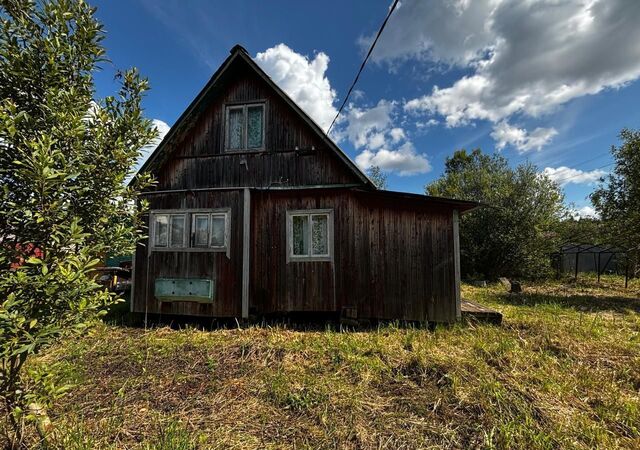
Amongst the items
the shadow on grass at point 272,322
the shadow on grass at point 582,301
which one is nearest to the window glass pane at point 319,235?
the shadow on grass at point 272,322

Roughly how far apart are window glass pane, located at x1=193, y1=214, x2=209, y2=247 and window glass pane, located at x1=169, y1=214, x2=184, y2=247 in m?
0.47

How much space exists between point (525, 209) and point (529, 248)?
8.66 ft

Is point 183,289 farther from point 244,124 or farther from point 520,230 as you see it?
point 520,230

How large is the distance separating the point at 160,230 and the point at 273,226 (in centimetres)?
368

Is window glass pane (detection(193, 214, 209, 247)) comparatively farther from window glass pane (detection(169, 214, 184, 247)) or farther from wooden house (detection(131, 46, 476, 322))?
window glass pane (detection(169, 214, 184, 247))

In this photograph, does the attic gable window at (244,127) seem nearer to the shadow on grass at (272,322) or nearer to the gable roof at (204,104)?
the gable roof at (204,104)

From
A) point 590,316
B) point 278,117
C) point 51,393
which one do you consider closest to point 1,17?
point 51,393

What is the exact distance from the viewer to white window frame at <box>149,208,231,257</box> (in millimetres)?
8719

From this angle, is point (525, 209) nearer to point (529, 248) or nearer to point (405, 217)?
point (529, 248)

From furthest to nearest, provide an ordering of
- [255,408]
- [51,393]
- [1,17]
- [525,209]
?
1. [525,209]
2. [255,408]
3. [1,17]
4. [51,393]

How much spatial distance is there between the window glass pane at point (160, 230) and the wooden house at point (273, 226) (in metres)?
0.03

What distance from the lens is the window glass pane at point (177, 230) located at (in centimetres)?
900

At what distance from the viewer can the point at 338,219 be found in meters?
8.48

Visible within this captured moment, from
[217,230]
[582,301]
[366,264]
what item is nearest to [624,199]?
[582,301]
